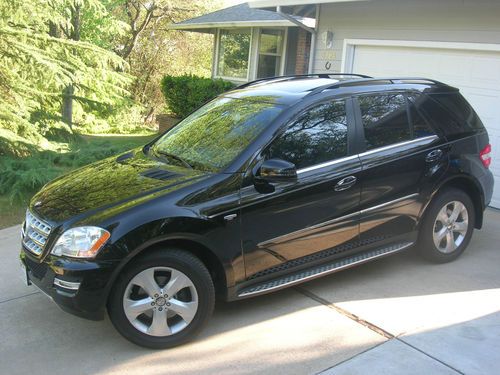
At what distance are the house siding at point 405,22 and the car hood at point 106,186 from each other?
17.6 ft

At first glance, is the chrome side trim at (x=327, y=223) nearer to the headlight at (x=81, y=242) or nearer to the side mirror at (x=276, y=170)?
the side mirror at (x=276, y=170)

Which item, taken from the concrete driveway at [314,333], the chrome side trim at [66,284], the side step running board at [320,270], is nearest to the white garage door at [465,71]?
the concrete driveway at [314,333]

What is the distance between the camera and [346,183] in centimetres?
424

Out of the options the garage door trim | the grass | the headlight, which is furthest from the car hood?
the garage door trim

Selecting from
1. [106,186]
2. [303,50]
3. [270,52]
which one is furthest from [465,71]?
[270,52]

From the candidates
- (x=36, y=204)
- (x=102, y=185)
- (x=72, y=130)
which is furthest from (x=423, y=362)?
(x=72, y=130)

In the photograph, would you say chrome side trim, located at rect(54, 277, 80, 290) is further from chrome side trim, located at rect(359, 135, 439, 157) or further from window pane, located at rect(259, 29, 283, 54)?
window pane, located at rect(259, 29, 283, 54)

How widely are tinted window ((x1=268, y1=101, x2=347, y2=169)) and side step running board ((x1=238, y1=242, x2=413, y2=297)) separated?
2.81 feet

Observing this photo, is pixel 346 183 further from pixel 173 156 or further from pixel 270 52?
pixel 270 52

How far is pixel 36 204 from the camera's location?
3924 millimetres

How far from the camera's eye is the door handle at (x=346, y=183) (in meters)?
4.20

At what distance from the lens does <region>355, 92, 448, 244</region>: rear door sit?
14.6 feet

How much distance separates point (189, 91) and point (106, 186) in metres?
11.4

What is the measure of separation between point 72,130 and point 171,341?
7740mm
